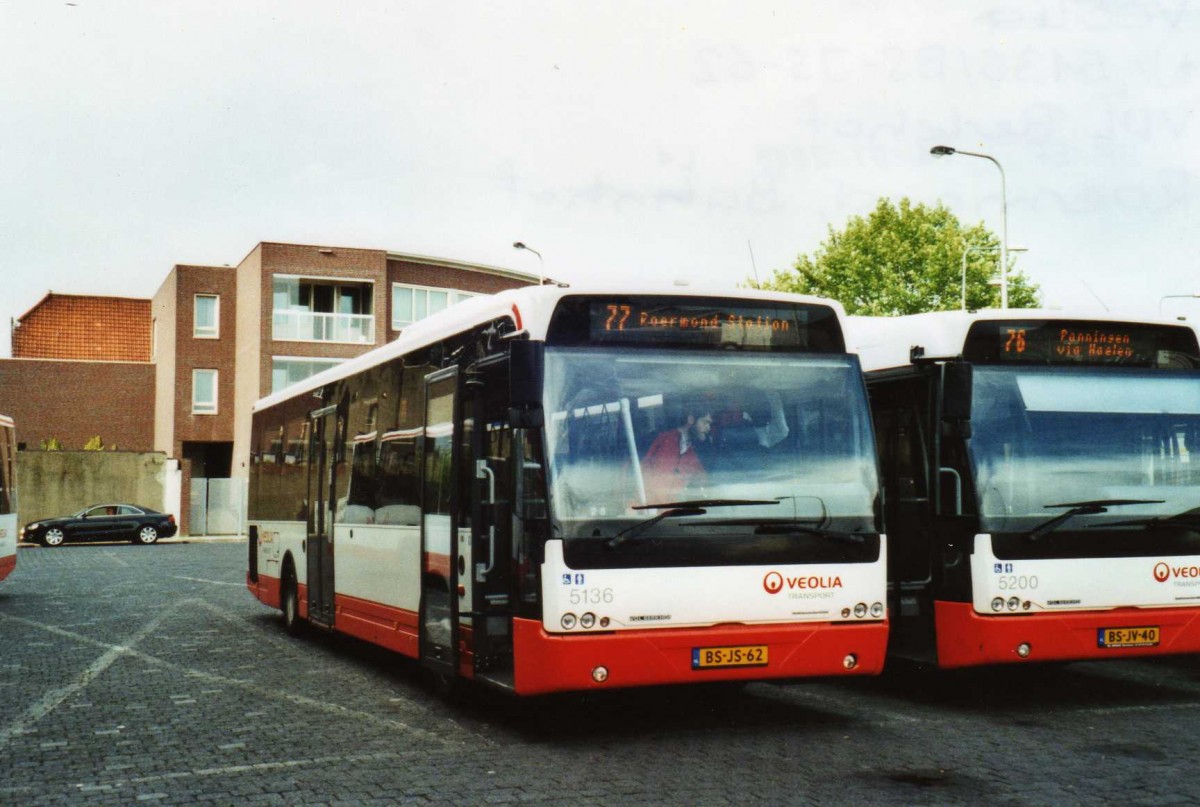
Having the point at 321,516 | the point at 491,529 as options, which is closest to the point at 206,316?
the point at 321,516

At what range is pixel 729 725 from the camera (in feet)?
31.3

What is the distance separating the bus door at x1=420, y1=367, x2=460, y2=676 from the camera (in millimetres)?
9703

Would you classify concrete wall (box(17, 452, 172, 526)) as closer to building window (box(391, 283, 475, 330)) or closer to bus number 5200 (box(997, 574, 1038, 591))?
building window (box(391, 283, 475, 330))

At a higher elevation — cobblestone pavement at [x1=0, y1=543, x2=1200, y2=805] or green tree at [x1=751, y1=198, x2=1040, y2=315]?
green tree at [x1=751, y1=198, x2=1040, y2=315]

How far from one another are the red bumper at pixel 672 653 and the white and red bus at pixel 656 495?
0.01 metres

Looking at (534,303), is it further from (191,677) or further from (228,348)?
(228,348)

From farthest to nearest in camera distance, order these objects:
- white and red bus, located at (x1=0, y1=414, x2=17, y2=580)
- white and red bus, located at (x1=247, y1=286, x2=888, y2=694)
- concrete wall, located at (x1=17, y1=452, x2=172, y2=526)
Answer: concrete wall, located at (x1=17, y1=452, x2=172, y2=526) < white and red bus, located at (x1=0, y1=414, x2=17, y2=580) < white and red bus, located at (x1=247, y1=286, x2=888, y2=694)

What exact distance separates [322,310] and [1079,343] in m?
45.4

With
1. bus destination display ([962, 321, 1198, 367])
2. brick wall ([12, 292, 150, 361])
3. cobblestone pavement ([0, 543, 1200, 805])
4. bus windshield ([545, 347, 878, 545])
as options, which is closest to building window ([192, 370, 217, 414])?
brick wall ([12, 292, 150, 361])

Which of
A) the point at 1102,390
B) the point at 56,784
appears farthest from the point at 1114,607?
the point at 56,784

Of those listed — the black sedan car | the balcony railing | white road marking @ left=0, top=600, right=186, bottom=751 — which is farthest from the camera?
the balcony railing

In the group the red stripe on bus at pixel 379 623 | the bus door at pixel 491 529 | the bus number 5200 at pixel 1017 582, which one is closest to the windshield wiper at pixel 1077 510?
the bus number 5200 at pixel 1017 582

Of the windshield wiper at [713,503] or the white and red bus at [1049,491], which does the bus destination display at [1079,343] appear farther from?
the windshield wiper at [713,503]

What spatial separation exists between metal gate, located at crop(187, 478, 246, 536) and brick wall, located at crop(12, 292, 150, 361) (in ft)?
A: 62.6
